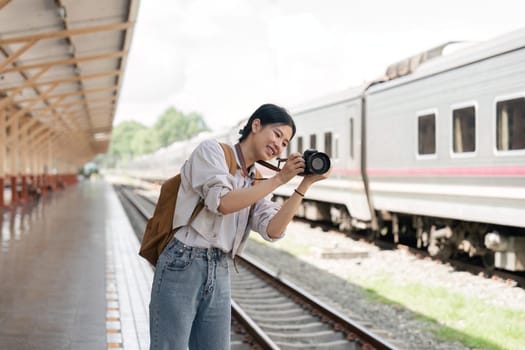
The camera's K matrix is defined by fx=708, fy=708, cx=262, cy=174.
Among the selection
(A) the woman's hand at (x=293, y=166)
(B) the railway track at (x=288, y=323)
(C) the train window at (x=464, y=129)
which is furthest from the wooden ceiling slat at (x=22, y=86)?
(A) the woman's hand at (x=293, y=166)

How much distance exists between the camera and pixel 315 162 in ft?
9.35

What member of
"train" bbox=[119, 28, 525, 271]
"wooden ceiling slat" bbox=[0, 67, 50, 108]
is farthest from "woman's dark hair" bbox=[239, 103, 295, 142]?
"wooden ceiling slat" bbox=[0, 67, 50, 108]

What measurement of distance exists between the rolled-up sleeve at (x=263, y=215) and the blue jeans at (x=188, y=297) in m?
0.22

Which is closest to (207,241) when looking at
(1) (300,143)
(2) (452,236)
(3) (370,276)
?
(3) (370,276)

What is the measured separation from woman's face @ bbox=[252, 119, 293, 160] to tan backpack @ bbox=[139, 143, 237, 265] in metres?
0.13

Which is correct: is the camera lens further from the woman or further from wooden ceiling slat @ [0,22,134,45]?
wooden ceiling slat @ [0,22,134,45]

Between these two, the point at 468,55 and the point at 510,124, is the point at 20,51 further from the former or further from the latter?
the point at 510,124

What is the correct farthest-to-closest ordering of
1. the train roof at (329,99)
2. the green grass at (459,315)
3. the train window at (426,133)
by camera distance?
the train roof at (329,99) < the train window at (426,133) < the green grass at (459,315)

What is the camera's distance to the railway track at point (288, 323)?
6.66 m

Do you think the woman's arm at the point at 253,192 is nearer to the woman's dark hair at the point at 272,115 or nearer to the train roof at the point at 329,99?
the woman's dark hair at the point at 272,115

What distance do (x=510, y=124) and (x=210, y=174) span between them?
7360mm

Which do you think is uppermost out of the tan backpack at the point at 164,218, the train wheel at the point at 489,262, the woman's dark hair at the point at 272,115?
the woman's dark hair at the point at 272,115

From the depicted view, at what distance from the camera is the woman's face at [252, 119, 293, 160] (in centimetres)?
306

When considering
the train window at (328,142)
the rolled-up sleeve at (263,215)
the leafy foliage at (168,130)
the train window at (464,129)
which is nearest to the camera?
the rolled-up sleeve at (263,215)
